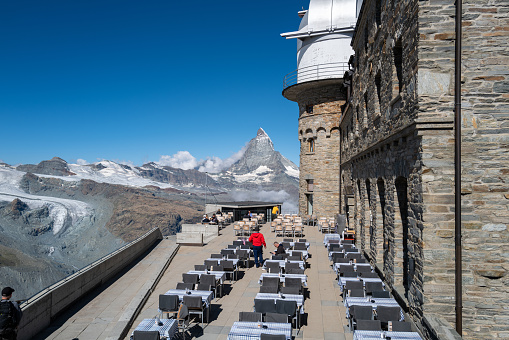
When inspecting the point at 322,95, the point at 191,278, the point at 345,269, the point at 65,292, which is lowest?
the point at 65,292

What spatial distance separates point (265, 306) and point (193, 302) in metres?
1.52

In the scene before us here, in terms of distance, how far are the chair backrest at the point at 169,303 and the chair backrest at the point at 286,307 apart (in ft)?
6.96

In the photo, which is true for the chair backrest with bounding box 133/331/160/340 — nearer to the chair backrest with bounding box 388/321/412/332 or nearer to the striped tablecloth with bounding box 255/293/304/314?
the striped tablecloth with bounding box 255/293/304/314

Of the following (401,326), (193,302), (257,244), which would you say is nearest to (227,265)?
(257,244)

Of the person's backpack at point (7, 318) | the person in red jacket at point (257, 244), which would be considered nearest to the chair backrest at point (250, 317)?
the person's backpack at point (7, 318)

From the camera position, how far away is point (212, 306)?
930 centimetres

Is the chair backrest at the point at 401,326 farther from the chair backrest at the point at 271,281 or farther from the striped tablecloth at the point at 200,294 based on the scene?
the striped tablecloth at the point at 200,294

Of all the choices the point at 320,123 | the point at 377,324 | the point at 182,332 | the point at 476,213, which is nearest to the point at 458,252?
the point at 476,213

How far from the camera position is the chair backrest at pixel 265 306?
7422mm

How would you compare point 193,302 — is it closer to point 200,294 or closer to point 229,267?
point 200,294

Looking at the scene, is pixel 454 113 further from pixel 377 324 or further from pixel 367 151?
pixel 367 151

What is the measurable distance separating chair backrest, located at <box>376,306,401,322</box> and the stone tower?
1907 cm

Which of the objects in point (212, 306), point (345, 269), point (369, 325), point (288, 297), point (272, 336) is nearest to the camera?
point (272, 336)

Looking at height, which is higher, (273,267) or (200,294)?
(273,267)
